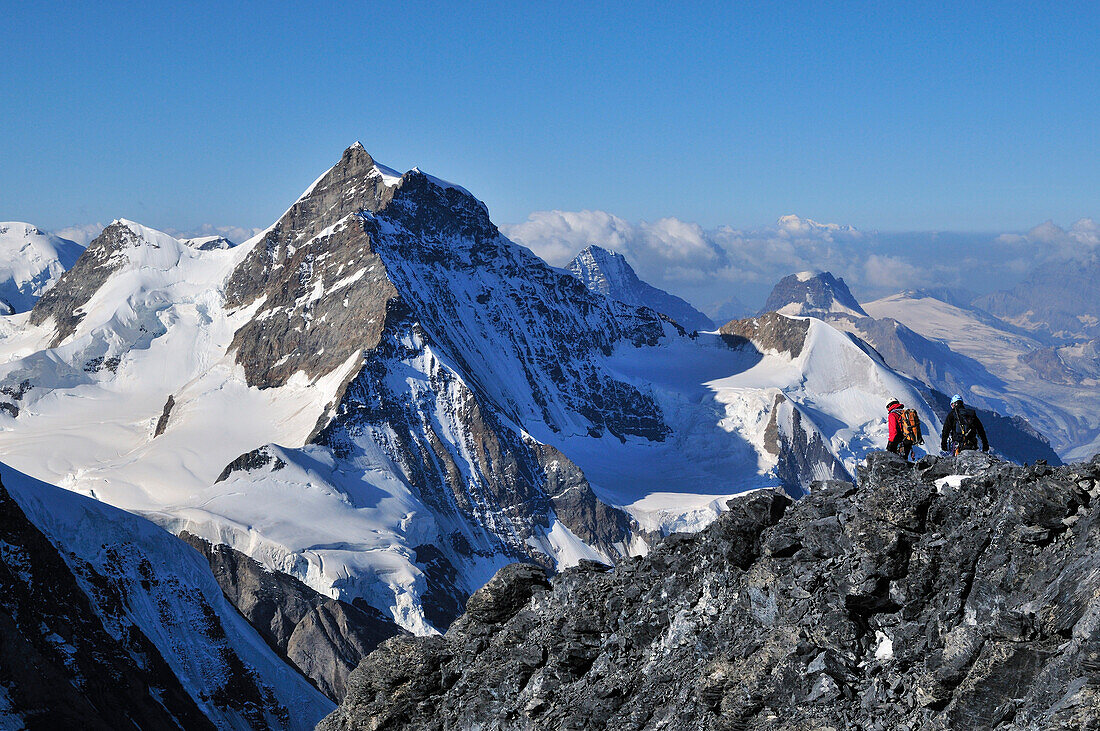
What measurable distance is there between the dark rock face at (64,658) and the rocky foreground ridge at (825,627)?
30.7 m

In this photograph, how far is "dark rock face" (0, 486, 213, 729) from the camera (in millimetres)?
62000

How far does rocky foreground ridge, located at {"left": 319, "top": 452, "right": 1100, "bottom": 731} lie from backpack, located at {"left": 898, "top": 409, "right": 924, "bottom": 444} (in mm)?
4360

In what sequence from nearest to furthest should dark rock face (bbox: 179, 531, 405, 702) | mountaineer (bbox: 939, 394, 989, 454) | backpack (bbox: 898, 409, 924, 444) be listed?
1. mountaineer (bbox: 939, 394, 989, 454)
2. backpack (bbox: 898, 409, 924, 444)
3. dark rock face (bbox: 179, 531, 405, 702)

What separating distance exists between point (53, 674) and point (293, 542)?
387 ft

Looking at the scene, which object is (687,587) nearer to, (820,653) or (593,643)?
(593,643)

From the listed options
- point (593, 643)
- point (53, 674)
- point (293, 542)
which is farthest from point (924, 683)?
point (293, 542)

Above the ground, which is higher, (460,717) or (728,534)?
(728,534)

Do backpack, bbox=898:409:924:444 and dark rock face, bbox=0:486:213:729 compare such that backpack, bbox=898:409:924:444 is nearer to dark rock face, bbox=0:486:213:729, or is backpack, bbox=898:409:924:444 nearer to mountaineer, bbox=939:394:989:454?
mountaineer, bbox=939:394:989:454

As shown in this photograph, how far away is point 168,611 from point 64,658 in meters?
22.8

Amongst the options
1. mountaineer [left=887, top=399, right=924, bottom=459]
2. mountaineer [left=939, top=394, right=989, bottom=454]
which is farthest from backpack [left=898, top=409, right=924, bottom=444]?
mountaineer [left=939, top=394, right=989, bottom=454]

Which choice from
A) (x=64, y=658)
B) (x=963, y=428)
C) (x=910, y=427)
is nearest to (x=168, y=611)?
(x=64, y=658)

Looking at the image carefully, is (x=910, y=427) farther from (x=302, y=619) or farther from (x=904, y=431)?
(x=302, y=619)

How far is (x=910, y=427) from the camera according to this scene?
35.6m

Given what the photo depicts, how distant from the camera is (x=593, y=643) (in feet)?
119
